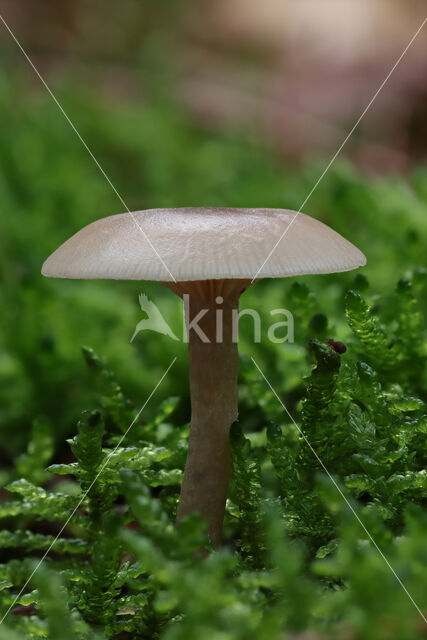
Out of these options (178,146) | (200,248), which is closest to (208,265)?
(200,248)

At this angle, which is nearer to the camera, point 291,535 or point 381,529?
point 381,529

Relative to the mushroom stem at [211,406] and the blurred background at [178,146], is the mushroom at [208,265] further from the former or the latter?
the blurred background at [178,146]

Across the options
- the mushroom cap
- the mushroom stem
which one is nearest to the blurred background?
the mushroom stem

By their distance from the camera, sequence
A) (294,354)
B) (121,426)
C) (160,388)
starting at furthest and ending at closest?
(160,388) < (294,354) < (121,426)

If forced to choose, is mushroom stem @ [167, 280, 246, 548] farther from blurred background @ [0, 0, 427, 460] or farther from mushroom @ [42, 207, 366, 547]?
blurred background @ [0, 0, 427, 460]

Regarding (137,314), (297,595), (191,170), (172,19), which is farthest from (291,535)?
(172,19)

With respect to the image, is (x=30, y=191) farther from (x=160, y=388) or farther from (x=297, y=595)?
(x=297, y=595)
